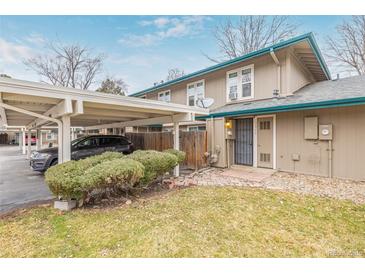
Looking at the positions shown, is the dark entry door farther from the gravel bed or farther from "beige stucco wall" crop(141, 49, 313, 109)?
the gravel bed

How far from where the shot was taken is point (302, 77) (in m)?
10.2

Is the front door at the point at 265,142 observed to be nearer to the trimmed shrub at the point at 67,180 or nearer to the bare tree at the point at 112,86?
the trimmed shrub at the point at 67,180

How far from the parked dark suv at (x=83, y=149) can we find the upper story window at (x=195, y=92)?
487cm

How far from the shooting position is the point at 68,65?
2500cm

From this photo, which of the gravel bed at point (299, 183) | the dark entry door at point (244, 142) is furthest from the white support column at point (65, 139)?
the dark entry door at point (244, 142)

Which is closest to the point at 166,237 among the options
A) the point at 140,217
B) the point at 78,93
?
the point at 140,217

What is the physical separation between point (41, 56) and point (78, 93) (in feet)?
75.9

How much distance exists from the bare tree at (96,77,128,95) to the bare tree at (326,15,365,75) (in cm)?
2469

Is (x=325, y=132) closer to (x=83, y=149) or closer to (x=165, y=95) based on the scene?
(x=83, y=149)

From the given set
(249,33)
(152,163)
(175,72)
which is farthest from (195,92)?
(175,72)

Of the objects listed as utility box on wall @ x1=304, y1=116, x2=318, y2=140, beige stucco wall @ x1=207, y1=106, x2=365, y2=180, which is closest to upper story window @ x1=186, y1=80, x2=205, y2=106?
beige stucco wall @ x1=207, y1=106, x2=365, y2=180

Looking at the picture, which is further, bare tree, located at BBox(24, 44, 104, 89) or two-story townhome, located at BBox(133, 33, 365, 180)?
bare tree, located at BBox(24, 44, 104, 89)

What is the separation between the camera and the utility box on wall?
717 centimetres

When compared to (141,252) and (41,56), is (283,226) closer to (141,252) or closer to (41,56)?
(141,252)
